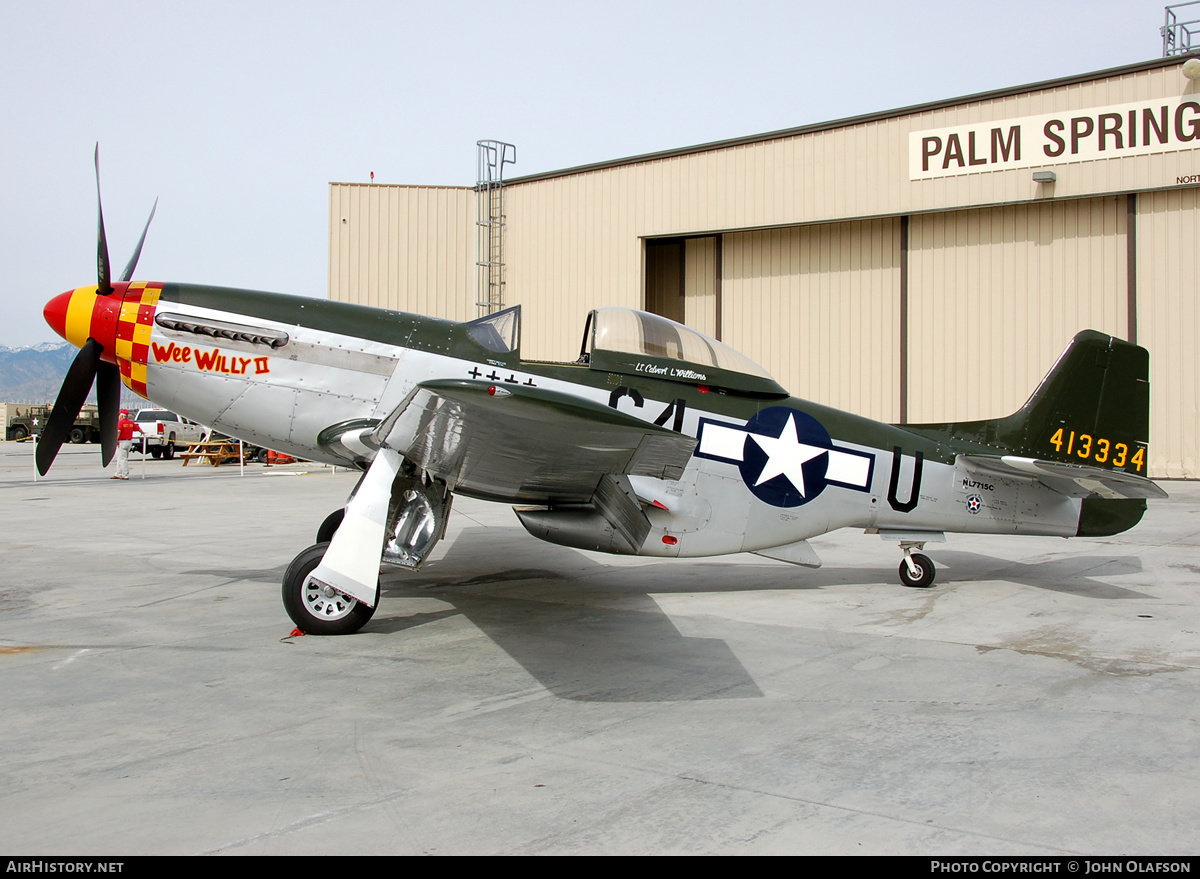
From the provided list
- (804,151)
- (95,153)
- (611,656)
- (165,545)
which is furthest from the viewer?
(804,151)

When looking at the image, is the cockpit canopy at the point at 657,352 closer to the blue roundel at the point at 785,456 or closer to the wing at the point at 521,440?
the blue roundel at the point at 785,456

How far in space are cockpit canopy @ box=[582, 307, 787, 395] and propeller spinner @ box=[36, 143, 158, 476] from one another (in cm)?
364

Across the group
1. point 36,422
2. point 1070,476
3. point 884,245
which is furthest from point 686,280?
point 36,422

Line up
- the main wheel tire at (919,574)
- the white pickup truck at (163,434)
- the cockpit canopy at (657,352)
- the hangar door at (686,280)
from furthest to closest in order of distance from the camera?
1. the white pickup truck at (163,434)
2. the hangar door at (686,280)
3. the main wheel tire at (919,574)
4. the cockpit canopy at (657,352)

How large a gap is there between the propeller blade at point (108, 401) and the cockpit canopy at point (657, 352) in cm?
378

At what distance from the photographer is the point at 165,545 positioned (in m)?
9.63

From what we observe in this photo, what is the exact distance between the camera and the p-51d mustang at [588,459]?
5508 millimetres

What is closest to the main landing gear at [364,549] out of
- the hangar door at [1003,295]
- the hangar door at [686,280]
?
→ the hangar door at [1003,295]

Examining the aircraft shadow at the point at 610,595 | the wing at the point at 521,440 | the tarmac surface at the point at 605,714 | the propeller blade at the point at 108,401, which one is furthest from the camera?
the propeller blade at the point at 108,401

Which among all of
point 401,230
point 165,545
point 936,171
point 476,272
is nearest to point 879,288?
point 936,171

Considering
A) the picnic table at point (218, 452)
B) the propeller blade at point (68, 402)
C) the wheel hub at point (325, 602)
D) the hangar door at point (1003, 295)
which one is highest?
the hangar door at point (1003, 295)

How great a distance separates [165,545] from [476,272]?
50.2 ft

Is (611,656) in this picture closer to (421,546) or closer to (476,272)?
(421,546)

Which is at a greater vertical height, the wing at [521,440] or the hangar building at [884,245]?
the hangar building at [884,245]
